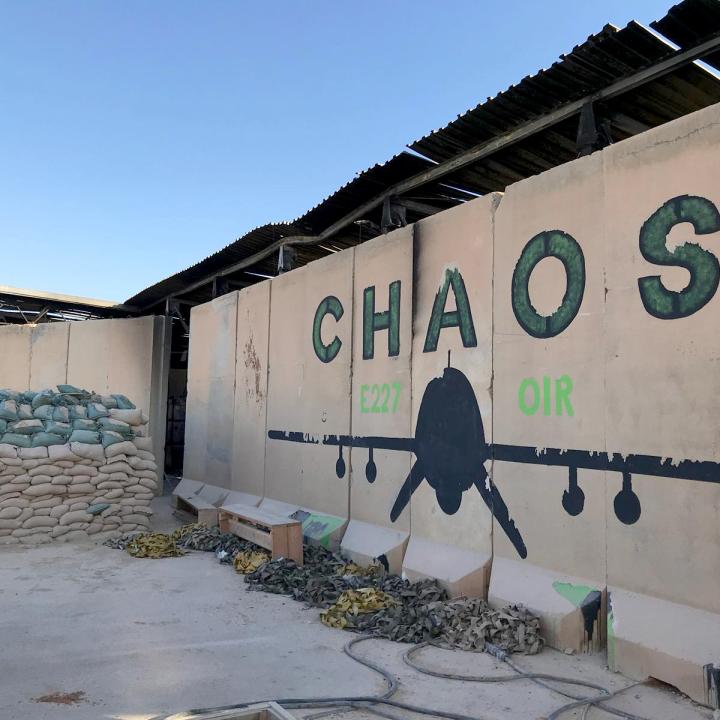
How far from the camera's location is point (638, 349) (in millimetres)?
3979

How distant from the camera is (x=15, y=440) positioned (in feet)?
25.0

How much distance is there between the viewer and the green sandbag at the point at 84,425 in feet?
26.7

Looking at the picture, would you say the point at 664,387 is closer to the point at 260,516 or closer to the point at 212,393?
the point at 260,516

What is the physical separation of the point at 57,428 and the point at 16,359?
635cm

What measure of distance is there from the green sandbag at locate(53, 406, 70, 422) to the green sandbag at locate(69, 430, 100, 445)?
0.27 m

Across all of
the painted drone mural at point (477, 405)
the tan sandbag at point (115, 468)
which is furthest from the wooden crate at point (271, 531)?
the tan sandbag at point (115, 468)

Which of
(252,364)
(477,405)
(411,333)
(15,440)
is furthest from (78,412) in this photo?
(477,405)

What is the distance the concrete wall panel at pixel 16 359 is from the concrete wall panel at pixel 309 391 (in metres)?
7.38

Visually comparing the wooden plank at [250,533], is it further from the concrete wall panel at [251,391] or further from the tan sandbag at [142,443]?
the tan sandbag at [142,443]

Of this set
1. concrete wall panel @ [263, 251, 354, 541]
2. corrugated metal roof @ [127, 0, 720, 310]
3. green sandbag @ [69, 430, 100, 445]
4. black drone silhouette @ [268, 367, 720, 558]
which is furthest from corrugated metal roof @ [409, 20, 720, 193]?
green sandbag @ [69, 430, 100, 445]

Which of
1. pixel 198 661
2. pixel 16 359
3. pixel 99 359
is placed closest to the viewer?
pixel 198 661

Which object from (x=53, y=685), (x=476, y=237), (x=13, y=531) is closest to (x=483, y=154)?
(x=476, y=237)

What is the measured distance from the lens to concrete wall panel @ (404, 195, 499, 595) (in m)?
5.09

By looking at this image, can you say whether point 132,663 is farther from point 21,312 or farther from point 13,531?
point 21,312
